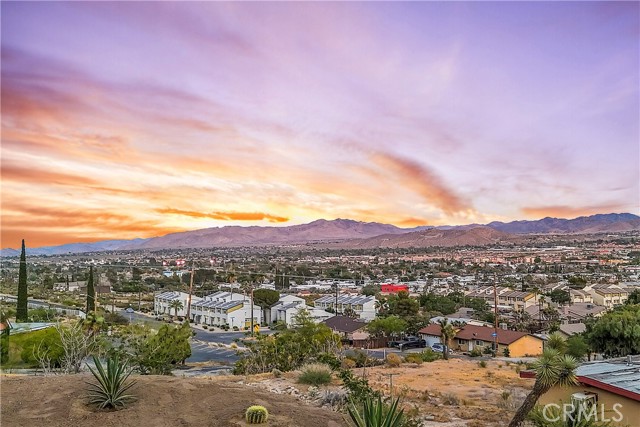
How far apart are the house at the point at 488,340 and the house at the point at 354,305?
16915 mm

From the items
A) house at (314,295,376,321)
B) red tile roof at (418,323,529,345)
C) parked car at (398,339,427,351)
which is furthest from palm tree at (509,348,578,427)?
house at (314,295,376,321)

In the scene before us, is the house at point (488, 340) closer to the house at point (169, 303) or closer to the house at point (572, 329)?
the house at point (572, 329)

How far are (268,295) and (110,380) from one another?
59585 millimetres

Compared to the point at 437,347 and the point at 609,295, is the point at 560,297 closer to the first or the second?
the point at 609,295

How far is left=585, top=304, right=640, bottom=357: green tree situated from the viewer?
100.0 feet

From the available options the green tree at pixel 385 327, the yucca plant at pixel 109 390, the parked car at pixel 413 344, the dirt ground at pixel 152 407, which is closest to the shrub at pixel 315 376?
the dirt ground at pixel 152 407

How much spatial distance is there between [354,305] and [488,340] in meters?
28.0

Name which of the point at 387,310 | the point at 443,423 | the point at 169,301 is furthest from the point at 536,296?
the point at 443,423

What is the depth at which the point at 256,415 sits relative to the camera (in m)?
11.5

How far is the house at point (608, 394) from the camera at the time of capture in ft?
39.7

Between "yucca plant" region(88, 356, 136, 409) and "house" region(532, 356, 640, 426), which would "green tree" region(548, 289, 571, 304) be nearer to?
"house" region(532, 356, 640, 426)

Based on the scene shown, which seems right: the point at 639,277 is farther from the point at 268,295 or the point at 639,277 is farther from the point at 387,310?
the point at 268,295

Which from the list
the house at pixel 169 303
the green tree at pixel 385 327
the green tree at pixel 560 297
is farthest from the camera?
the green tree at pixel 560 297
